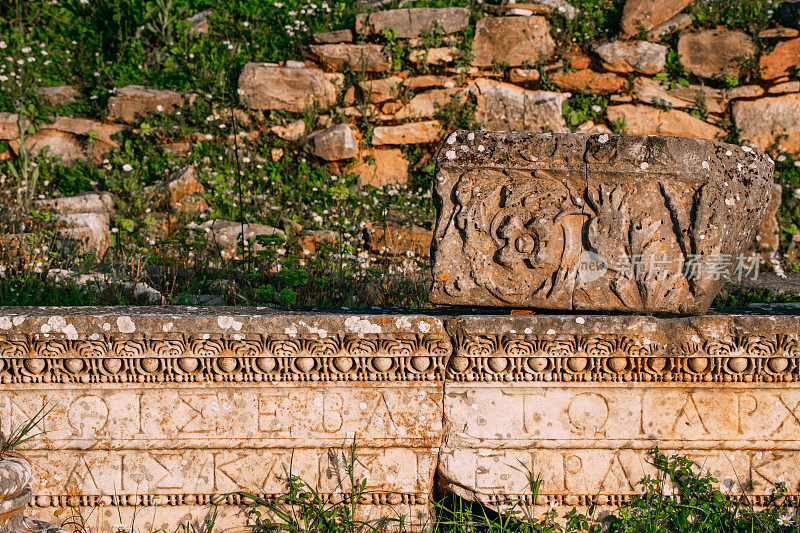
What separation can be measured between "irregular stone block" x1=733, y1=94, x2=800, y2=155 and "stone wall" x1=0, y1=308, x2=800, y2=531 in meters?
4.59

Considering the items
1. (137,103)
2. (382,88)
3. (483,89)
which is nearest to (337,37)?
(382,88)

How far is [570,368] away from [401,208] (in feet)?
A: 12.3

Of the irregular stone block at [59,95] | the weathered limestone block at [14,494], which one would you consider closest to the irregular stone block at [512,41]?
the irregular stone block at [59,95]

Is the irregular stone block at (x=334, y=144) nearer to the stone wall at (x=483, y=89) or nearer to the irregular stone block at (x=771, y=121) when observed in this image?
the stone wall at (x=483, y=89)

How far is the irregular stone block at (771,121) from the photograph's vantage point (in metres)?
6.59

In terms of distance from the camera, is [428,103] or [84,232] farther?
[428,103]

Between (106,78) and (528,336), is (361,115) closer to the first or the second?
(106,78)

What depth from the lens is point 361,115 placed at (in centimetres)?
682

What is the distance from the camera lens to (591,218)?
2758 mm

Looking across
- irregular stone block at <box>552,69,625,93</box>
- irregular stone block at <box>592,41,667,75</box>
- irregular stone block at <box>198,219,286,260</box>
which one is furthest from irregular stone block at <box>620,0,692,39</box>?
irregular stone block at <box>198,219,286,260</box>

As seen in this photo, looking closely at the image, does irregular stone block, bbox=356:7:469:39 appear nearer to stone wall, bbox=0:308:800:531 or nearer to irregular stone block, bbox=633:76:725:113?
irregular stone block, bbox=633:76:725:113

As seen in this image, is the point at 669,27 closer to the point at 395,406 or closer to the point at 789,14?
the point at 789,14

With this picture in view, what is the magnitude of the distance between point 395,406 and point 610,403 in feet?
2.91

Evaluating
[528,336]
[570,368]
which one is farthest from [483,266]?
[570,368]
